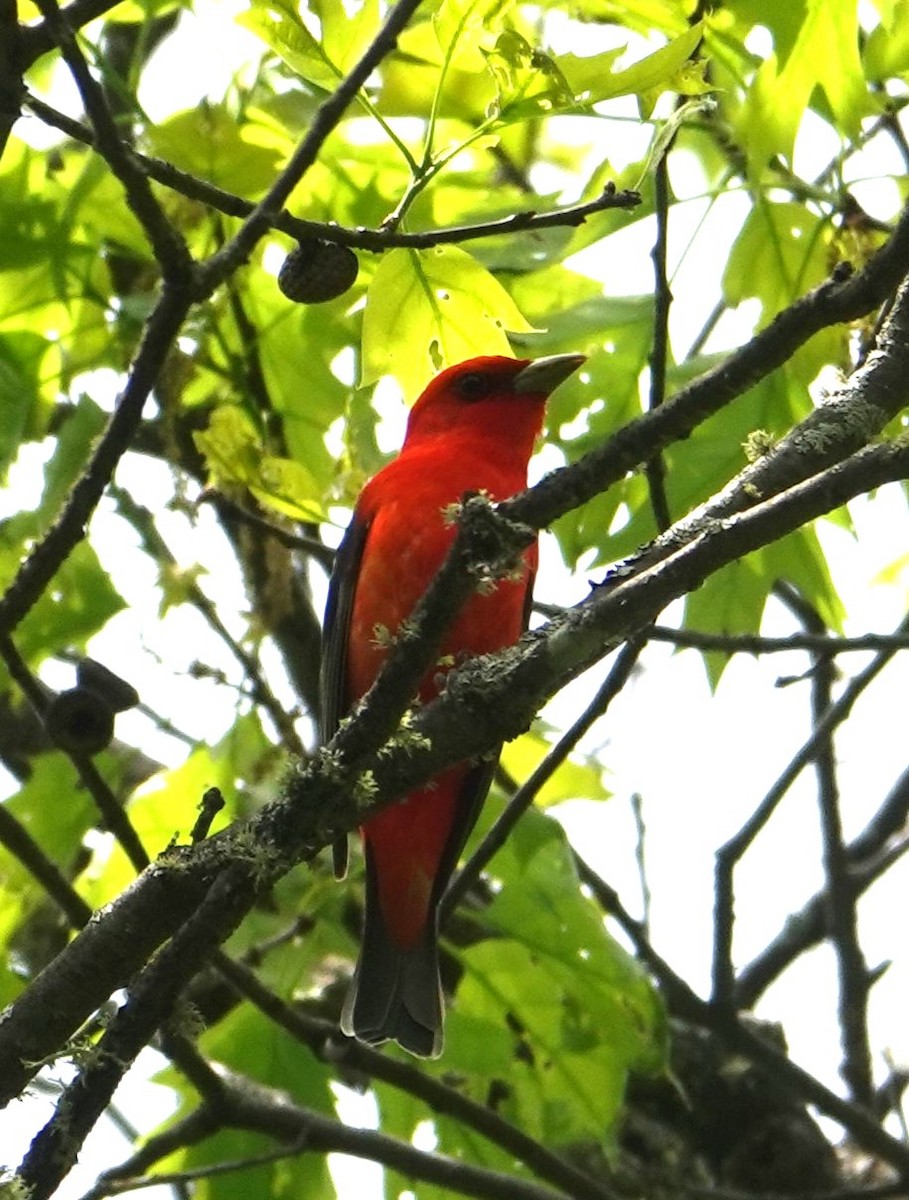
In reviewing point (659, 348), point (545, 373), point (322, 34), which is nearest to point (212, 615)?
point (545, 373)

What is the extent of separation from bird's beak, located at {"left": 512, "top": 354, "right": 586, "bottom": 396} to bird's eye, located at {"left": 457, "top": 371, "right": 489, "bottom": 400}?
16cm

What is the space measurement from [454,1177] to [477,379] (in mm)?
2523

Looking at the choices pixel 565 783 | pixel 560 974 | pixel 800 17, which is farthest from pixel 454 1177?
pixel 800 17

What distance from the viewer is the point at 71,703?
3.37m

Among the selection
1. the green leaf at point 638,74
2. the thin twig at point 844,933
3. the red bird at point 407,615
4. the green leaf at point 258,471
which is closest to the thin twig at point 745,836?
the thin twig at point 844,933

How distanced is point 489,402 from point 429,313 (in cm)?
215

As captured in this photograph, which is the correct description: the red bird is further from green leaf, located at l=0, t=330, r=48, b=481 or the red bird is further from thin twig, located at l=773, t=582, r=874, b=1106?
thin twig, located at l=773, t=582, r=874, b=1106

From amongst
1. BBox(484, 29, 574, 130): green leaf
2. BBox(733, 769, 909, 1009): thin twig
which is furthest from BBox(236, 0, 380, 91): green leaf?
BBox(733, 769, 909, 1009): thin twig

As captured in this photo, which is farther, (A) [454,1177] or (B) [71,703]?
(A) [454,1177]

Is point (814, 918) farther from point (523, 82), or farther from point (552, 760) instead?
point (523, 82)

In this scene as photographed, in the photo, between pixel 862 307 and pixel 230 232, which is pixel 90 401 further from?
pixel 862 307

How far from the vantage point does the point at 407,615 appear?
485 centimetres

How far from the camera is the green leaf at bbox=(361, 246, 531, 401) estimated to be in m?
3.47

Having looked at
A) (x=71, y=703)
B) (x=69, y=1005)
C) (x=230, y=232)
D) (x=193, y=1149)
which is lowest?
(x=69, y=1005)
